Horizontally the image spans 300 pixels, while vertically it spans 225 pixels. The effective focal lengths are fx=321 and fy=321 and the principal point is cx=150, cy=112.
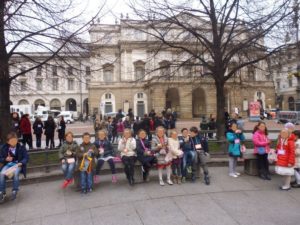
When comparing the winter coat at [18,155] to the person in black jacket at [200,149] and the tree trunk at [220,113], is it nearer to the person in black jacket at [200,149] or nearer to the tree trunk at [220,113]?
the person in black jacket at [200,149]

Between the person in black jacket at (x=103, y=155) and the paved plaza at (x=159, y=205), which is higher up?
the person in black jacket at (x=103, y=155)

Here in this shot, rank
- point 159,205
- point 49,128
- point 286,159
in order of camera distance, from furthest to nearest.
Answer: point 49,128 < point 286,159 < point 159,205

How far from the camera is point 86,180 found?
7746mm

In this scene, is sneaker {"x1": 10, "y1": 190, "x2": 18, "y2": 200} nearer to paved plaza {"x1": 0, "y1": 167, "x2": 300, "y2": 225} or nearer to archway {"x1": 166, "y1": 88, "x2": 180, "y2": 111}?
paved plaza {"x1": 0, "y1": 167, "x2": 300, "y2": 225}

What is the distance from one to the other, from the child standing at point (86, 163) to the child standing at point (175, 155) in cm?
195

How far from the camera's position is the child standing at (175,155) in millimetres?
8297

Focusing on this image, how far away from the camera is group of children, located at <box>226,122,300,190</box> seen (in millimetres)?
7582

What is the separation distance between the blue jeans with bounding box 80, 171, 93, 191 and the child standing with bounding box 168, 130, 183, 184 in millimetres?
2137

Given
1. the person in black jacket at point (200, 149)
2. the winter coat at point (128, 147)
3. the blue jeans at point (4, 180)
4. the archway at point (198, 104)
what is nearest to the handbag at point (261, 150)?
the person in black jacket at point (200, 149)

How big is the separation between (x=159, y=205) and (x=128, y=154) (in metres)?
1.95

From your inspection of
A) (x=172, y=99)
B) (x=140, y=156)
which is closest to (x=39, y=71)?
(x=140, y=156)

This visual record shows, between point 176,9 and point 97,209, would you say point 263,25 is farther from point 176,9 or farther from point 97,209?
point 97,209

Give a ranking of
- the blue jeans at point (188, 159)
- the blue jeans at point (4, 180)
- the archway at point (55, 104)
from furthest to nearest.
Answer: the archway at point (55, 104) < the blue jeans at point (188, 159) < the blue jeans at point (4, 180)

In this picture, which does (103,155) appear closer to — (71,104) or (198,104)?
(198,104)
